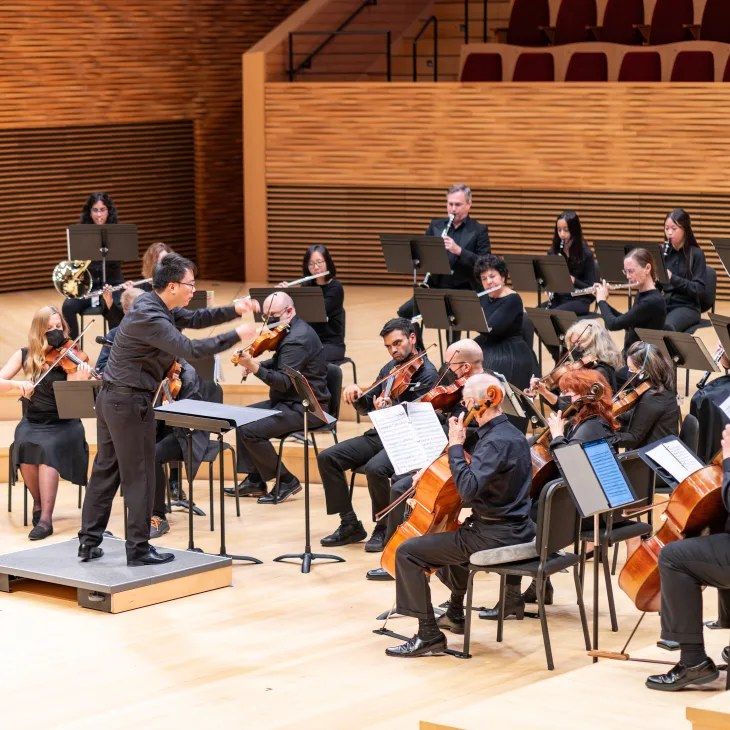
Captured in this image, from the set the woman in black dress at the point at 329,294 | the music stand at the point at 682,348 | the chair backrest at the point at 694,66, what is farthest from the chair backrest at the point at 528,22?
the music stand at the point at 682,348

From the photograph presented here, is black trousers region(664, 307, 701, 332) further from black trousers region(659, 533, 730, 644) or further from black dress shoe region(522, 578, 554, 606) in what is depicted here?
black trousers region(659, 533, 730, 644)

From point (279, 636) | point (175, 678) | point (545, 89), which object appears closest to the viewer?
point (175, 678)

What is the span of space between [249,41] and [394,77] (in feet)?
4.79

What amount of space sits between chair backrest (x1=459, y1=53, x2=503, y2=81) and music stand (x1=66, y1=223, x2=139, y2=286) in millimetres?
4126

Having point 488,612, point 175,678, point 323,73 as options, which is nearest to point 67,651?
point 175,678

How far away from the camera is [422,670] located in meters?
5.47

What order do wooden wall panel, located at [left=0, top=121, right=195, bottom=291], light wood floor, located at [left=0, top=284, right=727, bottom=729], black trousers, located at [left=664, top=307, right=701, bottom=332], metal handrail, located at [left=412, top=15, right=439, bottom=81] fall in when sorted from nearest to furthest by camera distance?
1. light wood floor, located at [left=0, top=284, right=727, bottom=729]
2. black trousers, located at [left=664, top=307, right=701, bottom=332]
3. metal handrail, located at [left=412, top=15, right=439, bottom=81]
4. wooden wall panel, located at [left=0, top=121, right=195, bottom=291]

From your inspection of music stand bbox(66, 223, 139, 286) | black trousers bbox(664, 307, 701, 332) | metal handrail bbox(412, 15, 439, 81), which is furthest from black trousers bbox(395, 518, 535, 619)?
metal handrail bbox(412, 15, 439, 81)

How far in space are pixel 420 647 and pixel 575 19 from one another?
811 cm

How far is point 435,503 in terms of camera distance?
568cm

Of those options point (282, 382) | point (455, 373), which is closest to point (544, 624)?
point (455, 373)

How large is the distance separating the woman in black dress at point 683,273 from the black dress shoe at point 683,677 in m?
3.90

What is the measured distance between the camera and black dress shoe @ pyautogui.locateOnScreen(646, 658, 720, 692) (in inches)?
189

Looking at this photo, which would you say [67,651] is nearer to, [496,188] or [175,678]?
[175,678]
